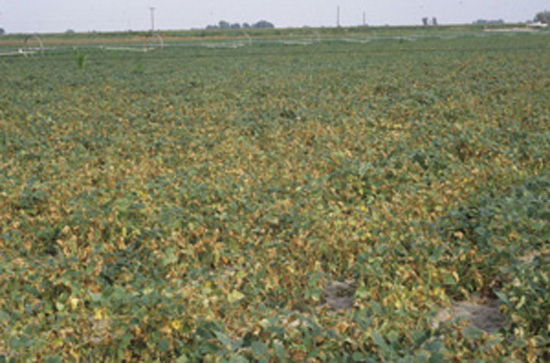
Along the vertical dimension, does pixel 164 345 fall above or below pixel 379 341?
below

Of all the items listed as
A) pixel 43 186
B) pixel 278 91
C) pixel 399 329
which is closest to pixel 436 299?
pixel 399 329

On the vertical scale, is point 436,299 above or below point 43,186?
below

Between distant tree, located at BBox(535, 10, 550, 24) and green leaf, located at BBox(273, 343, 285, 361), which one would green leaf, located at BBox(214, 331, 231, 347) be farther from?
distant tree, located at BBox(535, 10, 550, 24)

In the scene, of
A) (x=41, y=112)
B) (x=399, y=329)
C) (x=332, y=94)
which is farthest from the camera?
(x=332, y=94)

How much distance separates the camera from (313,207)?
5.85 m

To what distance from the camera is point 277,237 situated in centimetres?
530

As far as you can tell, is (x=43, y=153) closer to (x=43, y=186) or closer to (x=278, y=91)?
(x=43, y=186)

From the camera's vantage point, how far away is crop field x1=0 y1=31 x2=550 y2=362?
3.41m

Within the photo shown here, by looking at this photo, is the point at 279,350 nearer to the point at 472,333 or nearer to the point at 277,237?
the point at 472,333

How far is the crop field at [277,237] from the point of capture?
134 inches

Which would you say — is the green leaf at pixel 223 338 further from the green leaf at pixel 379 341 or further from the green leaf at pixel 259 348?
the green leaf at pixel 379 341

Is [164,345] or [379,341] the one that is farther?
[164,345]

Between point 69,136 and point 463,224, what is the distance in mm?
7032

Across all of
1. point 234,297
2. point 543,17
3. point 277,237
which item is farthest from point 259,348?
point 543,17
